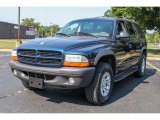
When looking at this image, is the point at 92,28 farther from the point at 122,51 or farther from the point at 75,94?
the point at 75,94

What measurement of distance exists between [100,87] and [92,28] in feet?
5.86

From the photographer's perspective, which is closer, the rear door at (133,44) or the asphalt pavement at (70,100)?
the asphalt pavement at (70,100)

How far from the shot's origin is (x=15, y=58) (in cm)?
554

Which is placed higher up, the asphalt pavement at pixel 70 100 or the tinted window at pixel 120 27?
the tinted window at pixel 120 27

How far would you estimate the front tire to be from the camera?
5.04 m

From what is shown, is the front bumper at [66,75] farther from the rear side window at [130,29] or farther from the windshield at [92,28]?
the rear side window at [130,29]

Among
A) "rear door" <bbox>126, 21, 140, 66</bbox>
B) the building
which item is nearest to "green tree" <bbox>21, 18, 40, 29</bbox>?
the building

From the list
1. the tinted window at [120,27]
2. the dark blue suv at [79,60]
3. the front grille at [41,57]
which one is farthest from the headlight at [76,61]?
the tinted window at [120,27]

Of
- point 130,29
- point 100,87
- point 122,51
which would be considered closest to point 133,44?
point 130,29

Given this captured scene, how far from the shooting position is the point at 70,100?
554 centimetres

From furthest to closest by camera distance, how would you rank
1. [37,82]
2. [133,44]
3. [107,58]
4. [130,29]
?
[130,29], [133,44], [107,58], [37,82]

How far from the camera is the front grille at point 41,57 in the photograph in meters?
4.84

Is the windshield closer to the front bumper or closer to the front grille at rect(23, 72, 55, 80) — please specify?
the front bumper

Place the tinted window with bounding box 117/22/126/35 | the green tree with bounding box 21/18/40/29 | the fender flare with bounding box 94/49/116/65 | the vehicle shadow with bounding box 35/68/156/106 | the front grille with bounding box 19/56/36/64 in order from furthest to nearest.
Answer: the green tree with bounding box 21/18/40/29, the tinted window with bounding box 117/22/126/35, the vehicle shadow with bounding box 35/68/156/106, the front grille with bounding box 19/56/36/64, the fender flare with bounding box 94/49/116/65
